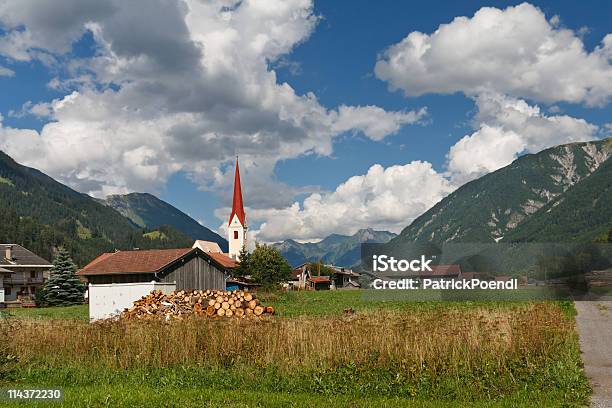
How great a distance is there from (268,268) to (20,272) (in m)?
57.9

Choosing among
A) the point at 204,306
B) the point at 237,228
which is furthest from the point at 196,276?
the point at 237,228

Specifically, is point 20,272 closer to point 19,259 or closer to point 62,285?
point 19,259

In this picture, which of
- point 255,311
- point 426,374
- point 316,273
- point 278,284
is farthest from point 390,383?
point 316,273

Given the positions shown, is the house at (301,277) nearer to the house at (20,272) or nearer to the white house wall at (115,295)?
the house at (20,272)

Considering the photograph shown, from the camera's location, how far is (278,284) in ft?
193

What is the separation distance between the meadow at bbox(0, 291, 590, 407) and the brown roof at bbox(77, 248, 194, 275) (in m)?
22.7

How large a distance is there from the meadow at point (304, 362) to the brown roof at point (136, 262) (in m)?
22.7

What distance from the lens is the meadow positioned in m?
11.1

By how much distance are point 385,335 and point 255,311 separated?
13.8 meters

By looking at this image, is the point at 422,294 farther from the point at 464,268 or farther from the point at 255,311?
the point at 255,311

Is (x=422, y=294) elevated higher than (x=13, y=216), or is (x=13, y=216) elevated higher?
(x=13, y=216)

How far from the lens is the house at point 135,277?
38.8 metres

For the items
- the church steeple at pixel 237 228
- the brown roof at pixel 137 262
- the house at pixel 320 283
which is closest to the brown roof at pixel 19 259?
the church steeple at pixel 237 228

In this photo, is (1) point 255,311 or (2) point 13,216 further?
(2) point 13,216
